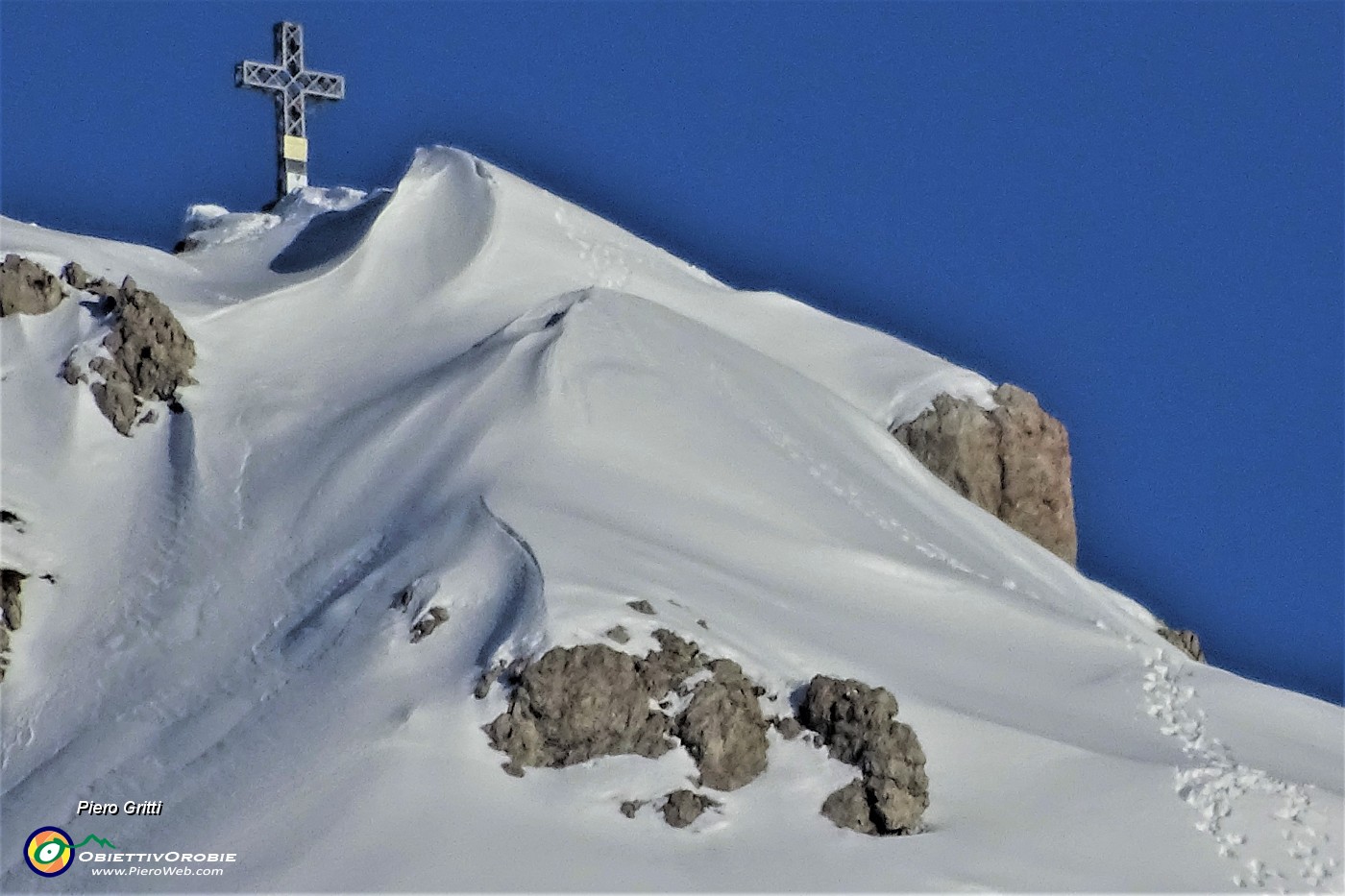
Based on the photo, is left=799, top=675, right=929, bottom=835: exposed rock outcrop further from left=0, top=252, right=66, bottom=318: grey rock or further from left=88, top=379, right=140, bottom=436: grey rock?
left=0, top=252, right=66, bottom=318: grey rock

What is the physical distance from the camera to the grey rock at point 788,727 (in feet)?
76.7

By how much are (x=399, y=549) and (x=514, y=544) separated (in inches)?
75.0

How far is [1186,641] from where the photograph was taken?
3384cm

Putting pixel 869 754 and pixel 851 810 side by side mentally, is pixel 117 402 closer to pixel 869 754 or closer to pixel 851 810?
pixel 869 754

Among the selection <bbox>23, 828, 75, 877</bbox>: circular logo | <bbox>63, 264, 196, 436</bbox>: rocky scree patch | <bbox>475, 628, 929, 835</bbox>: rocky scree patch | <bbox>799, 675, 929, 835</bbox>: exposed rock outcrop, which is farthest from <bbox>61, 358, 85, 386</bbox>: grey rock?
<bbox>799, 675, 929, 835</bbox>: exposed rock outcrop

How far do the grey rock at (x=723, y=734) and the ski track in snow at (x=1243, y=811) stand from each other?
5175mm

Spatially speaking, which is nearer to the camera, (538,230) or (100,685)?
(100,685)

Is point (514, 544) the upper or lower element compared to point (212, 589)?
upper

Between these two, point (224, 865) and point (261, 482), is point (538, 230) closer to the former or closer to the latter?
point (261, 482)

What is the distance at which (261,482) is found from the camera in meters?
29.8

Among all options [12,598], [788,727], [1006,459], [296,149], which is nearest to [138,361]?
[12,598]

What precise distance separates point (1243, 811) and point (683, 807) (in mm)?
6702

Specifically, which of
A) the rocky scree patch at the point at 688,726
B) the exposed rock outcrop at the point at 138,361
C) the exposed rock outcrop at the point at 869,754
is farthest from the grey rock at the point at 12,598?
the exposed rock outcrop at the point at 869,754

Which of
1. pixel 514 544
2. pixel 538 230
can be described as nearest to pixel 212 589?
pixel 514 544
